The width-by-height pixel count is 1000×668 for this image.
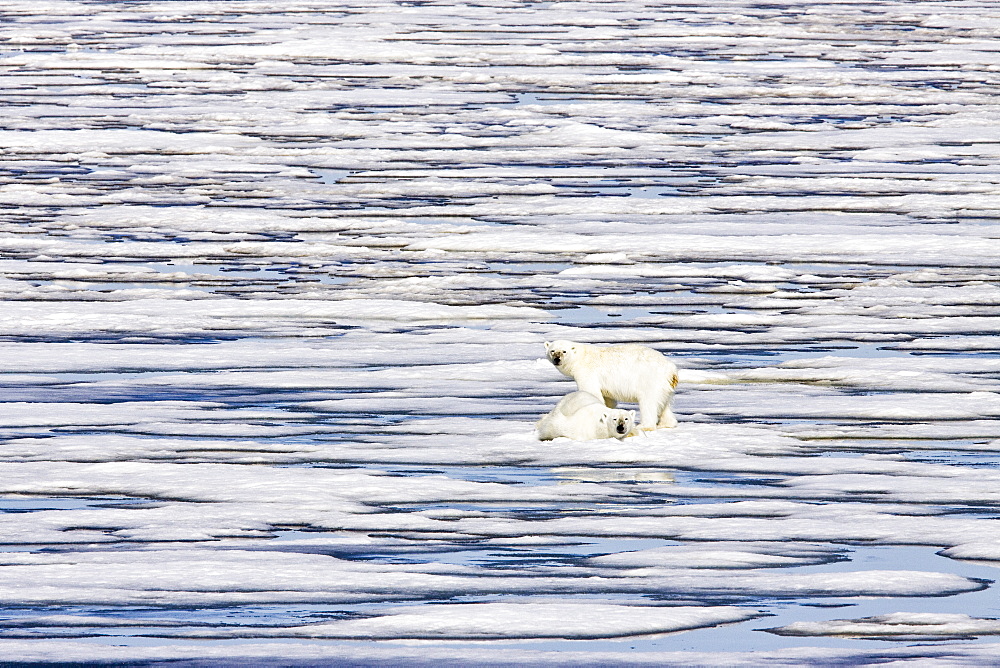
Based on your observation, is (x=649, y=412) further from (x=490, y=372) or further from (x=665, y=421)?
(x=490, y=372)

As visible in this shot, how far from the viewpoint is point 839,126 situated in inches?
649

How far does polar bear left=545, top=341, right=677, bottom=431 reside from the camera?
6.71 meters

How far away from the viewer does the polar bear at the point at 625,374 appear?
671 centimetres

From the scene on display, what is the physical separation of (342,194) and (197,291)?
3340 millimetres

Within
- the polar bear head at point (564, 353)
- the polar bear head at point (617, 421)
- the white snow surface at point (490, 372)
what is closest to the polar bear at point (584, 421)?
the polar bear head at point (617, 421)

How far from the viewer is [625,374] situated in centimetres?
679

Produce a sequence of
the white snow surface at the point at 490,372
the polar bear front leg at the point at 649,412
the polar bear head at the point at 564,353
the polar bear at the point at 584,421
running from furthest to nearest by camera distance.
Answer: the polar bear head at the point at 564,353
the polar bear front leg at the point at 649,412
the polar bear at the point at 584,421
the white snow surface at the point at 490,372

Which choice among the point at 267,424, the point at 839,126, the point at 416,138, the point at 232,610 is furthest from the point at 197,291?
the point at 839,126

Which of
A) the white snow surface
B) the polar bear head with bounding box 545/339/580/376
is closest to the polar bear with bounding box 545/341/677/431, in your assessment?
the polar bear head with bounding box 545/339/580/376

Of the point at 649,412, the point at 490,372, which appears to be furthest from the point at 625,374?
the point at 490,372

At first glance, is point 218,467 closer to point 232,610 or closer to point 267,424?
point 267,424

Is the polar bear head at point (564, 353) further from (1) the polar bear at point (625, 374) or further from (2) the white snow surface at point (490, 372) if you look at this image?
(2) the white snow surface at point (490, 372)

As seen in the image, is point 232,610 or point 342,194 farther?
point 342,194

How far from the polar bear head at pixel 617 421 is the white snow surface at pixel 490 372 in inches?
4.5
